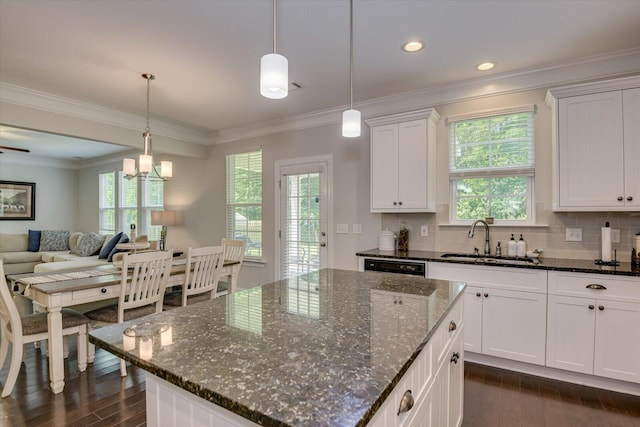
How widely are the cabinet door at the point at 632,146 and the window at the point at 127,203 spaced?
6.45 m

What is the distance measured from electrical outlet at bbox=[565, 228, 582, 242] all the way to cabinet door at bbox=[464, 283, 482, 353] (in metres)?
0.95

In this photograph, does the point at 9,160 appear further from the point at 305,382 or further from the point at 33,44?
the point at 305,382

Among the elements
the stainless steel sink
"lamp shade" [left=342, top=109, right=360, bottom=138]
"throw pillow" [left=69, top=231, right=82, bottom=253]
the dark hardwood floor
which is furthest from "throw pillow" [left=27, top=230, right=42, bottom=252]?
the stainless steel sink

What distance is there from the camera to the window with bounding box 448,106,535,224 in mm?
3099

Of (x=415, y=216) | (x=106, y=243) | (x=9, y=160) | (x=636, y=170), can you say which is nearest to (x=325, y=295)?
(x=415, y=216)

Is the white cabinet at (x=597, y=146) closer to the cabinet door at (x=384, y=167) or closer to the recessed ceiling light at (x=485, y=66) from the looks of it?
→ the recessed ceiling light at (x=485, y=66)

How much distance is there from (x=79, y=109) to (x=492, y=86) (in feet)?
15.0

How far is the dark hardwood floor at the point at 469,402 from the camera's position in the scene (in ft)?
6.84

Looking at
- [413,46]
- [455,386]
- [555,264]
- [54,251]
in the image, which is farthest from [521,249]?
[54,251]

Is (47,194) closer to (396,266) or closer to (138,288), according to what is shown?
(138,288)

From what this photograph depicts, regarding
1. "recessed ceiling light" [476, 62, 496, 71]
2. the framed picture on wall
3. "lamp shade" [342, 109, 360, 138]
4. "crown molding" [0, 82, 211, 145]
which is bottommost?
the framed picture on wall

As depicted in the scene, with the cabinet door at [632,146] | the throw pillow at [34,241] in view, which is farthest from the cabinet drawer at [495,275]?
the throw pillow at [34,241]

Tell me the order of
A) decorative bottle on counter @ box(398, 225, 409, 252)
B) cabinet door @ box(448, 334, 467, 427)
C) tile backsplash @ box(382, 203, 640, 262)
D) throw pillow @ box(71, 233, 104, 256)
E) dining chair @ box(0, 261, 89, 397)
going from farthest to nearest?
throw pillow @ box(71, 233, 104, 256), decorative bottle on counter @ box(398, 225, 409, 252), tile backsplash @ box(382, 203, 640, 262), dining chair @ box(0, 261, 89, 397), cabinet door @ box(448, 334, 467, 427)

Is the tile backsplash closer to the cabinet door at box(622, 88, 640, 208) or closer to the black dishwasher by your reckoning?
the cabinet door at box(622, 88, 640, 208)
